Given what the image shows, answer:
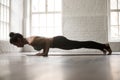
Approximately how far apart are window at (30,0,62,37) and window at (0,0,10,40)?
1.66 meters

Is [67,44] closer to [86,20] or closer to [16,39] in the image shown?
[16,39]

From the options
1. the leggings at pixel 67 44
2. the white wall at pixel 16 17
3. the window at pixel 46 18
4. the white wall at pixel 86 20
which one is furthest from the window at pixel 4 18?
the leggings at pixel 67 44

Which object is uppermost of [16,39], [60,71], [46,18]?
[46,18]

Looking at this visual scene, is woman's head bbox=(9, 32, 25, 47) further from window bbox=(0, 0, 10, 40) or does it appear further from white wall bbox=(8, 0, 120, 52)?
white wall bbox=(8, 0, 120, 52)

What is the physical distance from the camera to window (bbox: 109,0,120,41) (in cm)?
1059

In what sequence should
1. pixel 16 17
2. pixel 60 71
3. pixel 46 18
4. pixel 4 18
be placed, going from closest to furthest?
pixel 60 71 < pixel 4 18 < pixel 16 17 < pixel 46 18

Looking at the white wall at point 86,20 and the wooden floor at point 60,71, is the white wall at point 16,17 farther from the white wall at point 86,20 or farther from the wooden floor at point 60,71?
the wooden floor at point 60,71

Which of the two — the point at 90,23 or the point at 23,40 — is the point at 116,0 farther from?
the point at 23,40

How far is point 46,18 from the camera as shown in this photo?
440 inches

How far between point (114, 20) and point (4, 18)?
3.94m

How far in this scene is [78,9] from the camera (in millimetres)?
10484

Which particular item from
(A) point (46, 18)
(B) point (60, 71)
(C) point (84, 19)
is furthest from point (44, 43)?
(A) point (46, 18)

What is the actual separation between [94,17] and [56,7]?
5.08 feet

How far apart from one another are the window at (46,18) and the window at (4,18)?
166cm
